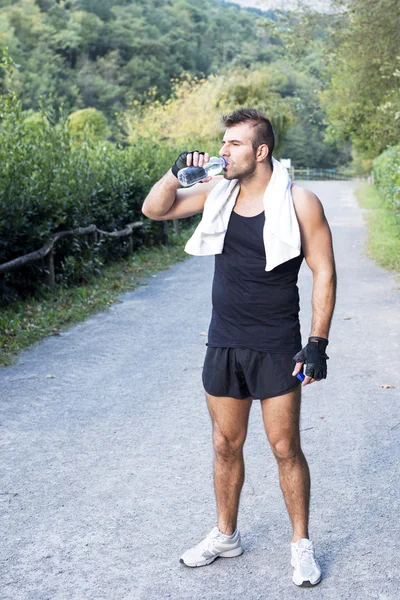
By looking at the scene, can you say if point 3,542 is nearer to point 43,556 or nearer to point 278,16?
point 43,556

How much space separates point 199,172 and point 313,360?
96 centimetres

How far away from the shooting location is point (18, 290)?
11.7 m

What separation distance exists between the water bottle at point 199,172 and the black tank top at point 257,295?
0.80 feet

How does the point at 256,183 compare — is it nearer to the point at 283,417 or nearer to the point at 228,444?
the point at 283,417

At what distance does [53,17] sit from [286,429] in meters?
111

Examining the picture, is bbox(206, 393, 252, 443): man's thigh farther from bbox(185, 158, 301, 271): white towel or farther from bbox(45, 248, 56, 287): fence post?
bbox(45, 248, 56, 287): fence post

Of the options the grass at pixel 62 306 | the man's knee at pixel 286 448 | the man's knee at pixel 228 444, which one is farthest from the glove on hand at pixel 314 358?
the grass at pixel 62 306

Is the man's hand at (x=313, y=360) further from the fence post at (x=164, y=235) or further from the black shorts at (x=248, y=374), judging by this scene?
the fence post at (x=164, y=235)

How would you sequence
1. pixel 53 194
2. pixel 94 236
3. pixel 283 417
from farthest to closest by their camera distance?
1. pixel 94 236
2. pixel 53 194
3. pixel 283 417

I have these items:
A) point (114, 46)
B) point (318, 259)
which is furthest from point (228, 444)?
point (114, 46)

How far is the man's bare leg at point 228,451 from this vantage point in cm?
381

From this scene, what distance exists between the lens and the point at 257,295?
3.70 meters

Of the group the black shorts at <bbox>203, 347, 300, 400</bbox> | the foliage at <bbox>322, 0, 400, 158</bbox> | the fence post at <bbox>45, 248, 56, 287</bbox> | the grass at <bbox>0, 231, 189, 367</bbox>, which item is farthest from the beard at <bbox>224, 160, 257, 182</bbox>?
the foliage at <bbox>322, 0, 400, 158</bbox>

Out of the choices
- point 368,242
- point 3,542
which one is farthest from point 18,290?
point 368,242
